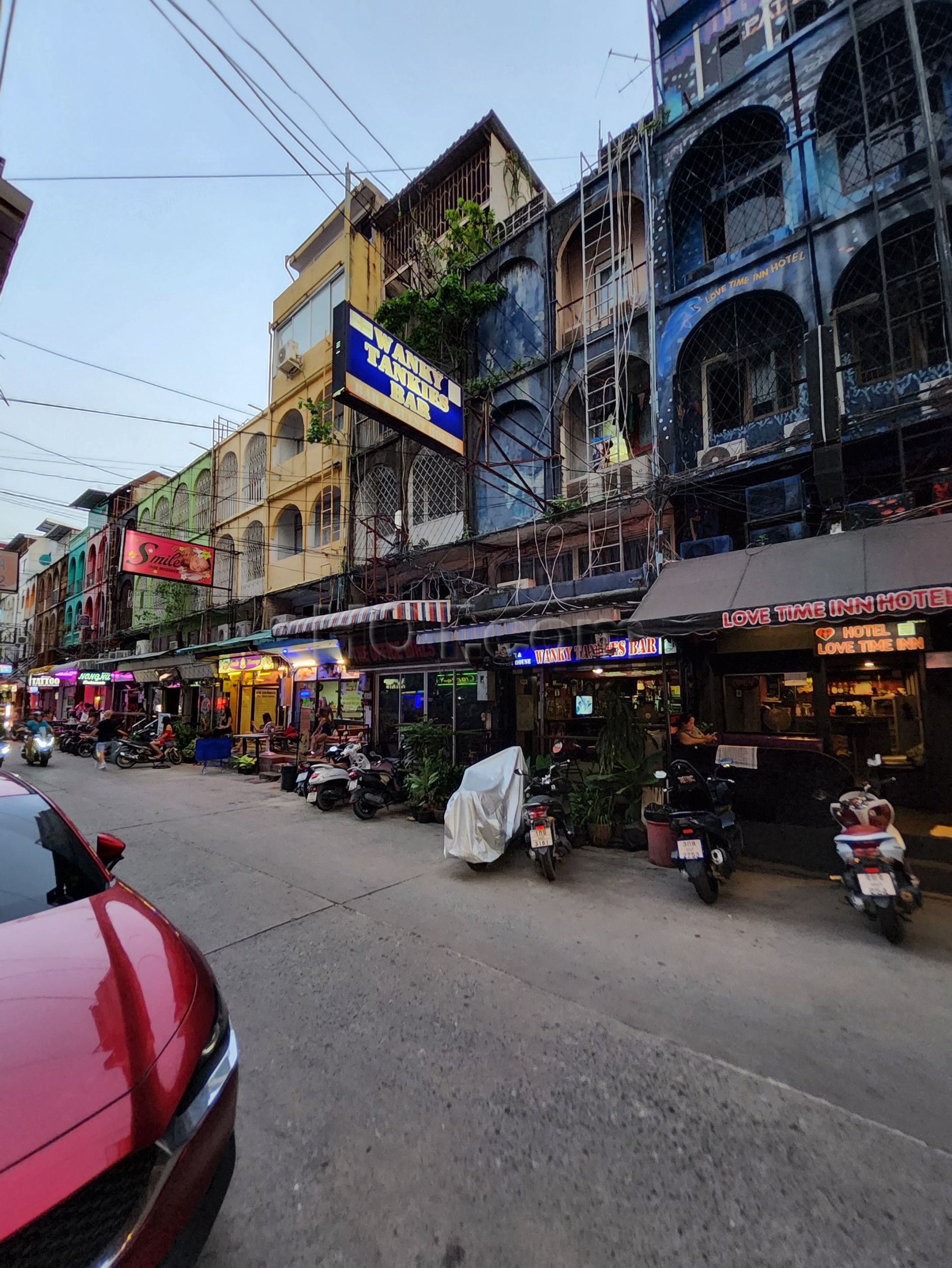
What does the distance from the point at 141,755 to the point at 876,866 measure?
17788 millimetres

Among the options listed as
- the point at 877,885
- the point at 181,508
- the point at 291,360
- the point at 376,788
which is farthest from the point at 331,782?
the point at 181,508

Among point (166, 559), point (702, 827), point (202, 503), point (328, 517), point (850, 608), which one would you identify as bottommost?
point (702, 827)

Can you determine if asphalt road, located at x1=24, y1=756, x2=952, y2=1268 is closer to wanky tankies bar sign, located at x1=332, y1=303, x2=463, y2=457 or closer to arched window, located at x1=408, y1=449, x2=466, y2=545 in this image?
wanky tankies bar sign, located at x1=332, y1=303, x2=463, y2=457

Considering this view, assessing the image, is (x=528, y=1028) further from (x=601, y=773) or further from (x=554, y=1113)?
(x=601, y=773)

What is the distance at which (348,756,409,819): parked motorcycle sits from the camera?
9000 millimetres

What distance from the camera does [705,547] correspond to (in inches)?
330

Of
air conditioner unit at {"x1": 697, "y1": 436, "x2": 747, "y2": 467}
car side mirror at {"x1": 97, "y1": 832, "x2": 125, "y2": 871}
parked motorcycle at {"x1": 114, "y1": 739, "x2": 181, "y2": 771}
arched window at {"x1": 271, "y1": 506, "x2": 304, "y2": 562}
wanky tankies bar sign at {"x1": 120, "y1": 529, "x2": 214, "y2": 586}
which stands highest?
arched window at {"x1": 271, "y1": 506, "x2": 304, "y2": 562}

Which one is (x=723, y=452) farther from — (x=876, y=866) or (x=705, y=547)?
(x=876, y=866)

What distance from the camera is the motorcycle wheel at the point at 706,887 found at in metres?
5.14

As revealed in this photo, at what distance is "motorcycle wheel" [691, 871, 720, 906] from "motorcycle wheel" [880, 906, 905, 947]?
1317 mm

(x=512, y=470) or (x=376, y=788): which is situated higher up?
(x=512, y=470)

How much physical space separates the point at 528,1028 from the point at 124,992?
2.29 m

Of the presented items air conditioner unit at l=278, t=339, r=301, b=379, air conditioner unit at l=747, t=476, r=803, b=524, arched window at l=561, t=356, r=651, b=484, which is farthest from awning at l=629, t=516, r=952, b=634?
air conditioner unit at l=278, t=339, r=301, b=379

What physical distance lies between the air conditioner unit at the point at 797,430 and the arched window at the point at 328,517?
Answer: 36.8ft
